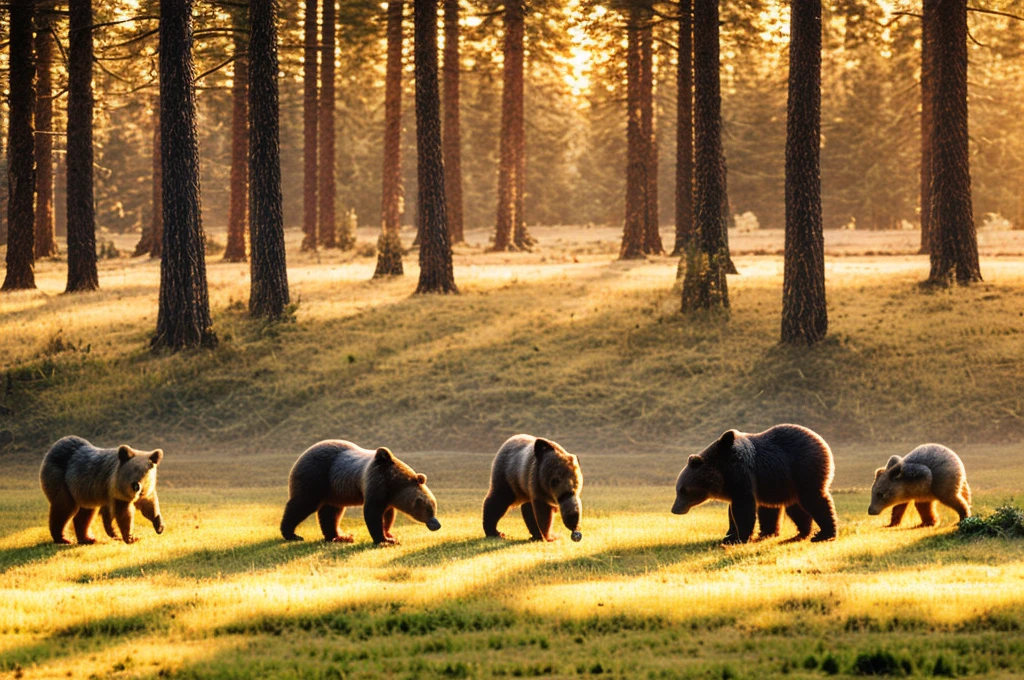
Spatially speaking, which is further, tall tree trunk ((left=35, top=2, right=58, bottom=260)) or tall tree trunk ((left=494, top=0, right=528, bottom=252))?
tall tree trunk ((left=494, top=0, right=528, bottom=252))

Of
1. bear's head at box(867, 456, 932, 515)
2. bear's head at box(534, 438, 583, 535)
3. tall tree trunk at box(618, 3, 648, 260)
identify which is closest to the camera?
bear's head at box(534, 438, 583, 535)

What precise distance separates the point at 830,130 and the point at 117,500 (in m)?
79.5

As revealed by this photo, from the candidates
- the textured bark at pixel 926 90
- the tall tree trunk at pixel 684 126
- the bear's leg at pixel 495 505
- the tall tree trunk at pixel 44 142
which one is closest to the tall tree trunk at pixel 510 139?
the tall tree trunk at pixel 684 126

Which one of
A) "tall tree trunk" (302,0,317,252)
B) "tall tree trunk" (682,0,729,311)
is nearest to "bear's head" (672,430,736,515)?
"tall tree trunk" (682,0,729,311)

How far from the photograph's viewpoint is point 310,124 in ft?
182

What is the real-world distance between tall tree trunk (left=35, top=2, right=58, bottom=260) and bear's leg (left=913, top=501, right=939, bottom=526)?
A: 119 ft

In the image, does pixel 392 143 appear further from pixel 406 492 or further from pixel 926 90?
pixel 406 492

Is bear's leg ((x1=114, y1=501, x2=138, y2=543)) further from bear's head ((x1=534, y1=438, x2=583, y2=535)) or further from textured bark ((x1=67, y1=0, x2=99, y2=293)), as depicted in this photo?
textured bark ((x1=67, y1=0, x2=99, y2=293))

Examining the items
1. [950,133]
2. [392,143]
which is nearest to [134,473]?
[950,133]

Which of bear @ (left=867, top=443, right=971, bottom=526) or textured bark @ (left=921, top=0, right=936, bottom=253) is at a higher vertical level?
textured bark @ (left=921, top=0, right=936, bottom=253)

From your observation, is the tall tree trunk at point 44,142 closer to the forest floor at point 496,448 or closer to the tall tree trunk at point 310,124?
the forest floor at point 496,448

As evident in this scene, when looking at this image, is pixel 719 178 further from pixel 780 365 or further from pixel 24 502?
pixel 24 502

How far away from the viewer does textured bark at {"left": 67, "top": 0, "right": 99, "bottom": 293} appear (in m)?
35.7

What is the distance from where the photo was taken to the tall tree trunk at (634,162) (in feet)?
143
